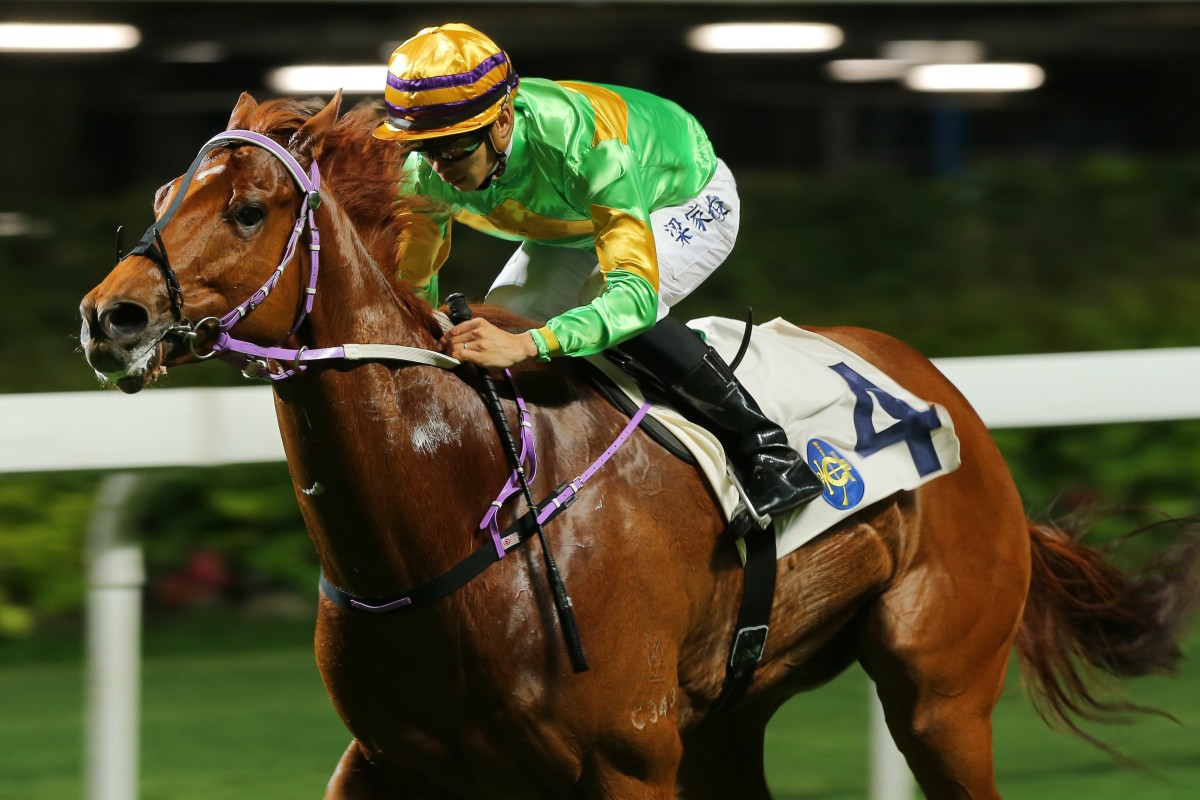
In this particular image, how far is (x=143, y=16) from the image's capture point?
7.07 metres

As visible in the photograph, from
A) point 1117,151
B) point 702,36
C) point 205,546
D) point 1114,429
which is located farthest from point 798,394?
point 1117,151

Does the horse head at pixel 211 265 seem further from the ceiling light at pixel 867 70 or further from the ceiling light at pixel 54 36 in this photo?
the ceiling light at pixel 867 70

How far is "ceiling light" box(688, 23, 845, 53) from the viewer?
7633 mm

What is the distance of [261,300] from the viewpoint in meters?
2.38

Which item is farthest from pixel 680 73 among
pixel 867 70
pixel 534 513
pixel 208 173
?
pixel 208 173

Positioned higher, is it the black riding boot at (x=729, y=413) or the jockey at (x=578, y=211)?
the jockey at (x=578, y=211)

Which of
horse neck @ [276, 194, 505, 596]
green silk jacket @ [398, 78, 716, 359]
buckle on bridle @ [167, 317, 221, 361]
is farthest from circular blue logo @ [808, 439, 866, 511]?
buckle on bridle @ [167, 317, 221, 361]

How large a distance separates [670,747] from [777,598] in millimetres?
404

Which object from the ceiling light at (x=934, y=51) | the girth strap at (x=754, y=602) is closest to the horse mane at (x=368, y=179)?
the girth strap at (x=754, y=602)

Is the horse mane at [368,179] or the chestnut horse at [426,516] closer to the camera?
the chestnut horse at [426,516]

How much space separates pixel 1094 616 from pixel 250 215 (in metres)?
2.19

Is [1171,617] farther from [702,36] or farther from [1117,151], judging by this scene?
[1117,151]

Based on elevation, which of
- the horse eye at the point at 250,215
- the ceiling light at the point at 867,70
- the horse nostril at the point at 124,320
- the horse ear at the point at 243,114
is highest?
the horse ear at the point at 243,114

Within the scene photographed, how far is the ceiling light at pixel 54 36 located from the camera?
6969 millimetres
